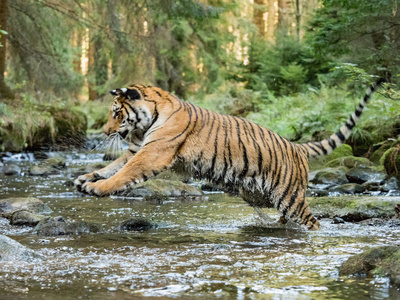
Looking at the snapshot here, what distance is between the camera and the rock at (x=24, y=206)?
23.3ft

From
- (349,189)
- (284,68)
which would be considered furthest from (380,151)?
(284,68)

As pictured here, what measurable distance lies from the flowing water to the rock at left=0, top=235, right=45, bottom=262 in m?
0.10

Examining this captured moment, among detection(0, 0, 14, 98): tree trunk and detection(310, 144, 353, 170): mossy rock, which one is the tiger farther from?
detection(0, 0, 14, 98): tree trunk

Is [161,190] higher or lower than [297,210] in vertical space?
lower

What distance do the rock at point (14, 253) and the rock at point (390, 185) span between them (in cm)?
704

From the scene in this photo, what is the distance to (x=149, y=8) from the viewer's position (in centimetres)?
1723

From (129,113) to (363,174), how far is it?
21.3 ft

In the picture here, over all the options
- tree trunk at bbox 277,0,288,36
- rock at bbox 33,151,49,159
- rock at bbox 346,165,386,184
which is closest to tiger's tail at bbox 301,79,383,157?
rock at bbox 346,165,386,184

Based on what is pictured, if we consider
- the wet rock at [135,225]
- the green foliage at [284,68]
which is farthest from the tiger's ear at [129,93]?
the green foliage at [284,68]

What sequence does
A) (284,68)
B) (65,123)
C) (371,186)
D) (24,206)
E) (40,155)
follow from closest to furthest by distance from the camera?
(24,206) → (371,186) → (40,155) → (65,123) → (284,68)

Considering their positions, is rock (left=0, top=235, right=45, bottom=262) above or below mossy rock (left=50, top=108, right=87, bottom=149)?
below

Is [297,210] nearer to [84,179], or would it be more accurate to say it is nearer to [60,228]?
[84,179]

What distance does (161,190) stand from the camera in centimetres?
952

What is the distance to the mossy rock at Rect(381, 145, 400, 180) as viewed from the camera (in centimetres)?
954
